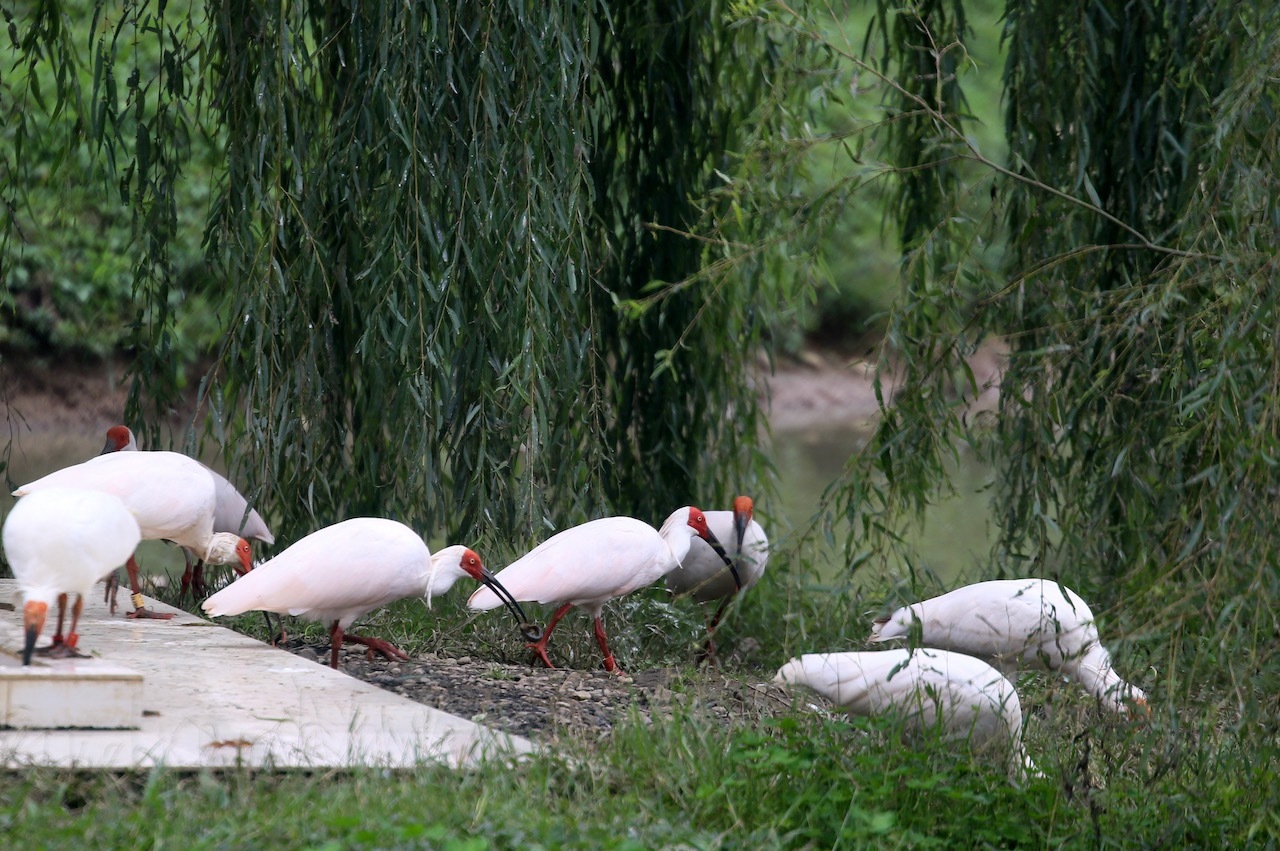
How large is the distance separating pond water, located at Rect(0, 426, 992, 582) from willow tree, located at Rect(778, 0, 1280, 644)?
1595 mm

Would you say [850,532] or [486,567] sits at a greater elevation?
[850,532]

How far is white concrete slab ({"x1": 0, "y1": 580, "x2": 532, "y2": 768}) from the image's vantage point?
3.14 m

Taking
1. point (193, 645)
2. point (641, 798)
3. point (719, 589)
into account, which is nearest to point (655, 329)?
point (719, 589)

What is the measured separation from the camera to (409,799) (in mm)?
2988

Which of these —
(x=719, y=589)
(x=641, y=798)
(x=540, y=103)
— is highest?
(x=540, y=103)

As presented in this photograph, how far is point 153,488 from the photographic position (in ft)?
15.6

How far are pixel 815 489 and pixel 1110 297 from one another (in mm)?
9770

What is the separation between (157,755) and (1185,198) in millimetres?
3849

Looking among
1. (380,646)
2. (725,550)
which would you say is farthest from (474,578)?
(725,550)

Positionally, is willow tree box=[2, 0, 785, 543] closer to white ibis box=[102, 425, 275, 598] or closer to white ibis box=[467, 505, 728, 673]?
white ibis box=[102, 425, 275, 598]

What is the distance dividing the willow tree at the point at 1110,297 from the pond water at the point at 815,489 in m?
1.59

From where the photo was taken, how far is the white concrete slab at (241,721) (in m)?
3.14

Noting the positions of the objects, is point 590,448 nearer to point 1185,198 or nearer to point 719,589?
point 719,589

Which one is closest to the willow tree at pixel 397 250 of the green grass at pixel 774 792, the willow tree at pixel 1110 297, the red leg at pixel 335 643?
the red leg at pixel 335 643
